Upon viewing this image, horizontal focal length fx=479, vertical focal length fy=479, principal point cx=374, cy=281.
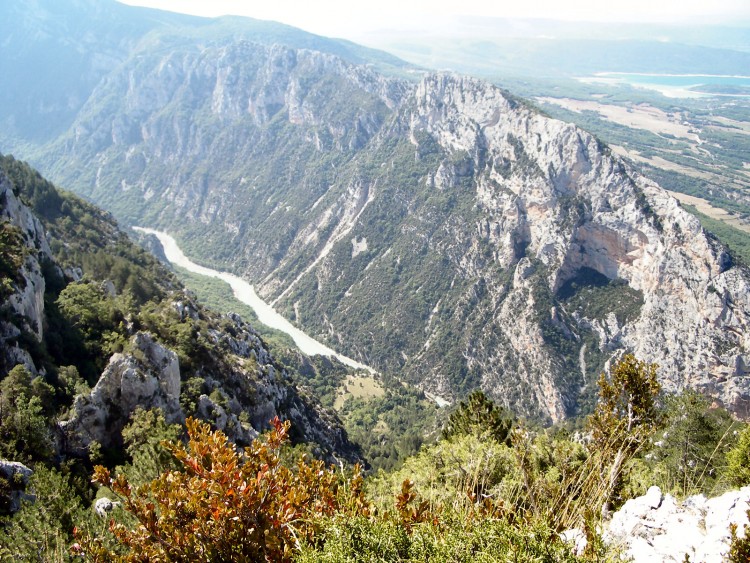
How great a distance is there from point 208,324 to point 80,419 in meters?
46.3

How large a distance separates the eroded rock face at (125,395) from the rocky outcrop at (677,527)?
44724mm

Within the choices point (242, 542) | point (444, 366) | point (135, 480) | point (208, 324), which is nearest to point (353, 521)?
point (242, 542)

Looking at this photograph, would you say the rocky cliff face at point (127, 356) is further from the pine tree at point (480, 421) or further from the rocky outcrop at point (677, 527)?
the rocky outcrop at point (677, 527)

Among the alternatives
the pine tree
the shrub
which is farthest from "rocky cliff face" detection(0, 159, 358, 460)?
the shrub

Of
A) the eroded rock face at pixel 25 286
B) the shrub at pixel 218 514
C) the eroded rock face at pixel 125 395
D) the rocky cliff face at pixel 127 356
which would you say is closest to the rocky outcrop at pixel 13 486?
the rocky cliff face at pixel 127 356

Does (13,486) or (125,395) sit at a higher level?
(13,486)

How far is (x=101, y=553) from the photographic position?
14.1 metres

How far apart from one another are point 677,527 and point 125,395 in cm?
4981

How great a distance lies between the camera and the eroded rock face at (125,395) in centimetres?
4478

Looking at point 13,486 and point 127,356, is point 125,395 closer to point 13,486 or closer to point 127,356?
point 127,356

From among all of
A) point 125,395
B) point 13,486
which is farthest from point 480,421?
point 13,486

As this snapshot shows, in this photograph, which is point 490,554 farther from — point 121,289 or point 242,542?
point 121,289

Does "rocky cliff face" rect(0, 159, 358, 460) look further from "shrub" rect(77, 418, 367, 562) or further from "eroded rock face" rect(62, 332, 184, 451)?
"shrub" rect(77, 418, 367, 562)

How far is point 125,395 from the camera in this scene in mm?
50406
